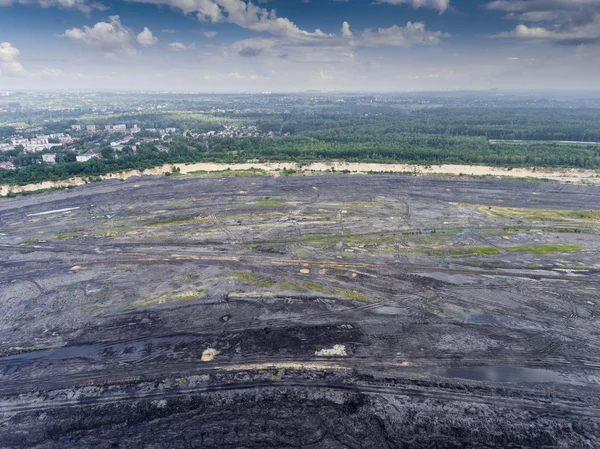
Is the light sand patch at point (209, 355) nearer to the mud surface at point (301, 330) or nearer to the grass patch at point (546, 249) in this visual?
the mud surface at point (301, 330)

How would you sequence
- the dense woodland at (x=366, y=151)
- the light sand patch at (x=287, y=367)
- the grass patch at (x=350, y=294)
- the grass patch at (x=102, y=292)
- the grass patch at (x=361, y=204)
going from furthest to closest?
the dense woodland at (x=366, y=151), the grass patch at (x=361, y=204), the grass patch at (x=102, y=292), the grass patch at (x=350, y=294), the light sand patch at (x=287, y=367)

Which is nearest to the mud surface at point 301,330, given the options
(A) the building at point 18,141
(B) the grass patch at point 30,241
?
(B) the grass patch at point 30,241

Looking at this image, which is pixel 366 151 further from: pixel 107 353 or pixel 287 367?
pixel 107 353

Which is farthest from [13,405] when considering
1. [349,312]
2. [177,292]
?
[349,312]

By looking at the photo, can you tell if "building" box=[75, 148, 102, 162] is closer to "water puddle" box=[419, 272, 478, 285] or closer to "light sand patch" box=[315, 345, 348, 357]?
"water puddle" box=[419, 272, 478, 285]

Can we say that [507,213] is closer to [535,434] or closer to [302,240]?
[302,240]

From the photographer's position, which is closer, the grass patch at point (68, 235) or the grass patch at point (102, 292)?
the grass patch at point (102, 292)

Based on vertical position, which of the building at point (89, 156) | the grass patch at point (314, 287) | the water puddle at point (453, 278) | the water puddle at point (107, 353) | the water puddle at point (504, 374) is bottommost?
the water puddle at point (107, 353)
